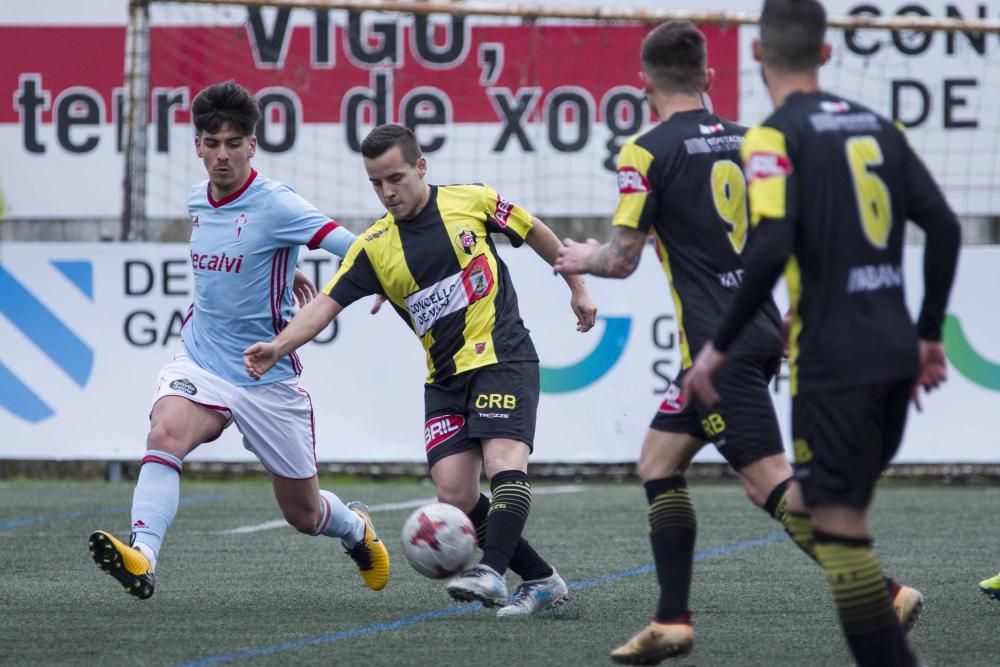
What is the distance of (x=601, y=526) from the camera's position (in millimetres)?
9195

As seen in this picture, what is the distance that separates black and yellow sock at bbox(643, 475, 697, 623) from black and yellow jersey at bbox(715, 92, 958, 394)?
3.34ft

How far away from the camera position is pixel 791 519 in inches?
175

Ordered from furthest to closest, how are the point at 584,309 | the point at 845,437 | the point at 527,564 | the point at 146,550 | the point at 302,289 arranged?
the point at 302,289 → the point at 584,309 → the point at 527,564 → the point at 146,550 → the point at 845,437

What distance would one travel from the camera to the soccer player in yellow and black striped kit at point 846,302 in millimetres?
3791

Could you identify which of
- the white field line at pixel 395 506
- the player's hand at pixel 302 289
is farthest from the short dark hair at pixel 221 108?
the white field line at pixel 395 506

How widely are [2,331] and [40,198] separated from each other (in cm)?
164

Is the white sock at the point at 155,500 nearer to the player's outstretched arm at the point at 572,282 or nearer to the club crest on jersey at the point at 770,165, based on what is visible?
the player's outstretched arm at the point at 572,282

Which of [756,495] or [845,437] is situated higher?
[845,437]

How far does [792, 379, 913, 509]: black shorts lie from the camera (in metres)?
3.79

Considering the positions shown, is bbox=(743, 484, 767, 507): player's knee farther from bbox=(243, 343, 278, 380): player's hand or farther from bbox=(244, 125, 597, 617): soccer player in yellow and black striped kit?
bbox=(243, 343, 278, 380): player's hand

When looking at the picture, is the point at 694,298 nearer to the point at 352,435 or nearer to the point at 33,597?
the point at 33,597

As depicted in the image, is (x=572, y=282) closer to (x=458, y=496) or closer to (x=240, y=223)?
(x=458, y=496)

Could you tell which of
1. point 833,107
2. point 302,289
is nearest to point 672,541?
point 833,107

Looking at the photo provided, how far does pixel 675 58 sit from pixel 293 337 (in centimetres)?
175
